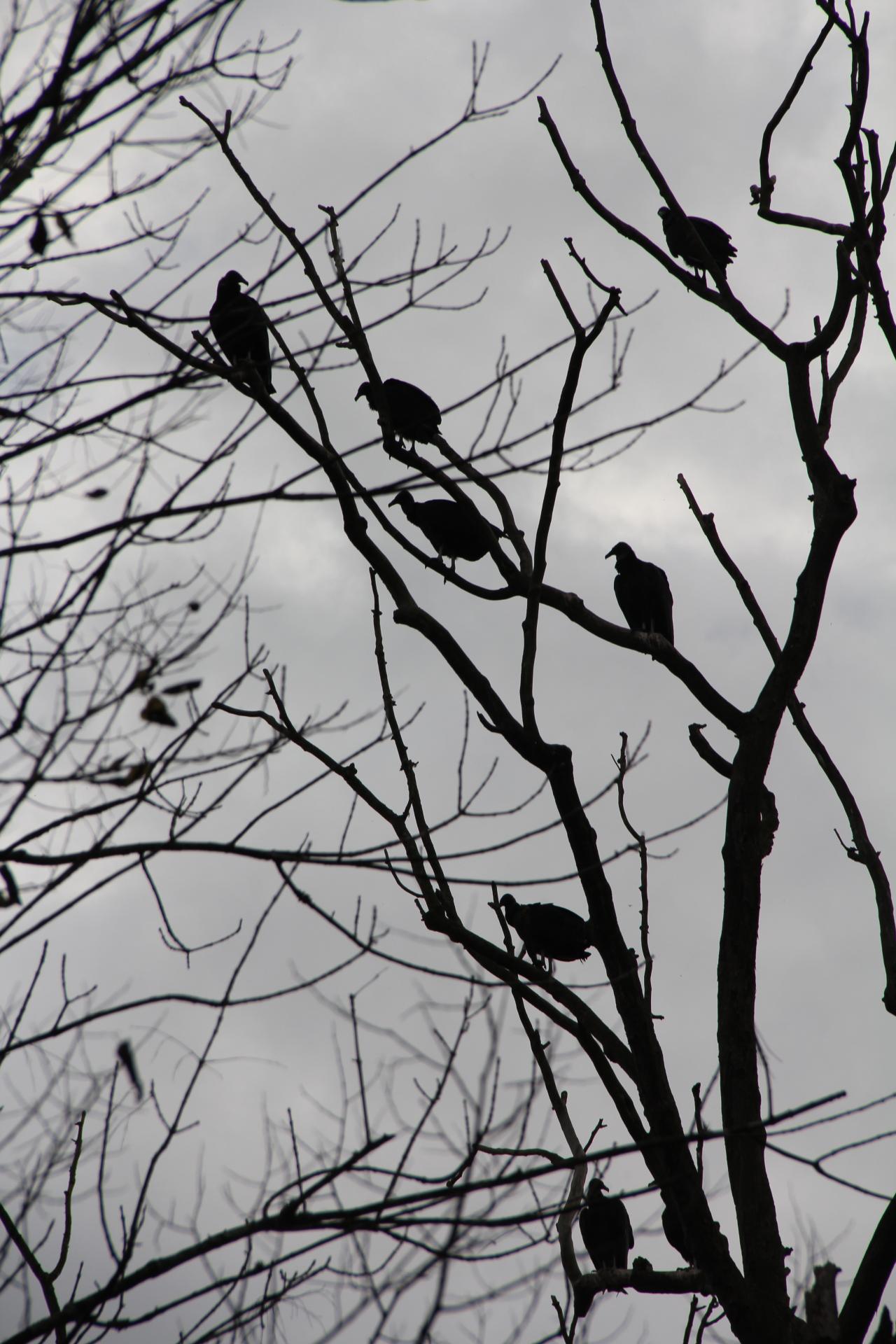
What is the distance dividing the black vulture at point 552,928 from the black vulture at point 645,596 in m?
1.91

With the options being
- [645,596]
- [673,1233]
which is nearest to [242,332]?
[673,1233]

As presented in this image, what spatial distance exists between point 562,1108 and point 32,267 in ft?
7.72

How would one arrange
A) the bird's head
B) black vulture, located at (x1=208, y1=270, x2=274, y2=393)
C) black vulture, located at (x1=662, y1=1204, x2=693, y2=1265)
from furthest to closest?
1. the bird's head
2. black vulture, located at (x1=662, y1=1204, x2=693, y2=1265)
3. black vulture, located at (x1=208, y1=270, x2=274, y2=393)

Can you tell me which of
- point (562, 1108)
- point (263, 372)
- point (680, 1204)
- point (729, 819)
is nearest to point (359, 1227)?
point (680, 1204)

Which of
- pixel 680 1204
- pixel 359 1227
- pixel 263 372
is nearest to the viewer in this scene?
pixel 359 1227

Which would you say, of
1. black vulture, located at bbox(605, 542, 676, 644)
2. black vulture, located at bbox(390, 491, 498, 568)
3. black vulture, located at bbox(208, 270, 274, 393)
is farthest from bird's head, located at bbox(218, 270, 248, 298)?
black vulture, located at bbox(605, 542, 676, 644)

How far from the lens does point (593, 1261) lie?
5.02m

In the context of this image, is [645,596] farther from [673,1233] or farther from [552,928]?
[673,1233]

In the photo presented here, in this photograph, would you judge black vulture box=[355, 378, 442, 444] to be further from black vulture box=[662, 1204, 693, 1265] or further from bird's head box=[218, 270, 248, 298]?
black vulture box=[662, 1204, 693, 1265]

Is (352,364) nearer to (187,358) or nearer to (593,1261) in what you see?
(187,358)

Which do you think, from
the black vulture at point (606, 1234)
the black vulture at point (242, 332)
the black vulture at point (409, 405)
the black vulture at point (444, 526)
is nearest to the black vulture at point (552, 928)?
the black vulture at point (606, 1234)

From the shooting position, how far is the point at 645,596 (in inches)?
273

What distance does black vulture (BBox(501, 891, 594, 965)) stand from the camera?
18.4 ft

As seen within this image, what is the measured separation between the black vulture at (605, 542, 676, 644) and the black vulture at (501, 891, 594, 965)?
6.26ft
